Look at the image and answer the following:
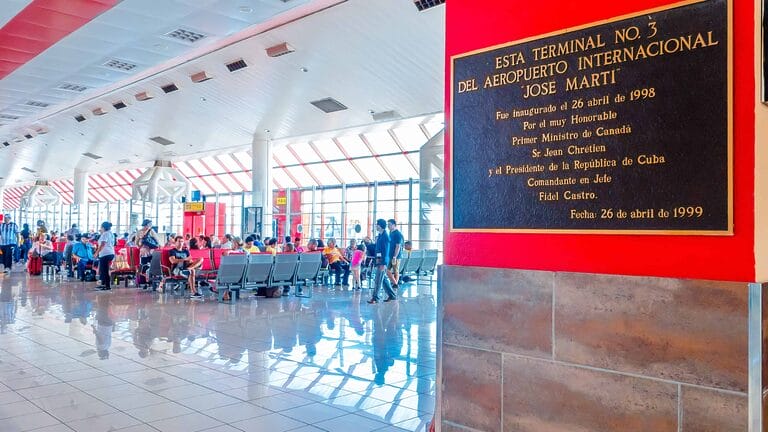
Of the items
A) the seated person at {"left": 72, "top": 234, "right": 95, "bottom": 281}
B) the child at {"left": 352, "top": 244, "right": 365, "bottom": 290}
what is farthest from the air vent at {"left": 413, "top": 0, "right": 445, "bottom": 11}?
the seated person at {"left": 72, "top": 234, "right": 95, "bottom": 281}

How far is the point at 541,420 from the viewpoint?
8.80 feet

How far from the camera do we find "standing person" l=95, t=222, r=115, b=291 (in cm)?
1397

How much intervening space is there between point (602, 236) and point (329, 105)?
604 inches

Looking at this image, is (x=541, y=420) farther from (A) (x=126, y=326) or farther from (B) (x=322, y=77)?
(B) (x=322, y=77)

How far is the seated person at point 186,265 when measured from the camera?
12.6 meters

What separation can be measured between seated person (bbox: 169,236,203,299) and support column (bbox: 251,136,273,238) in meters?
8.67

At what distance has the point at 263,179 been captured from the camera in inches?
875

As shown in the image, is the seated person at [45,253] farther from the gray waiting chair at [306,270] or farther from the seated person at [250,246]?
the gray waiting chair at [306,270]

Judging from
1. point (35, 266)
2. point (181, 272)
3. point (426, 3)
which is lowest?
point (35, 266)

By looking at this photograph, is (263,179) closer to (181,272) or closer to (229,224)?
(229,224)

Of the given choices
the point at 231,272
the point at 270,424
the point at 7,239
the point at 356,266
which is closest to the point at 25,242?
the point at 7,239

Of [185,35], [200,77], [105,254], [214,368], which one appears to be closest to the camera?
[214,368]

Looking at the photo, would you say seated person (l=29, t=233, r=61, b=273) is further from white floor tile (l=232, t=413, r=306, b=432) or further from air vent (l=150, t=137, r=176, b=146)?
white floor tile (l=232, t=413, r=306, b=432)

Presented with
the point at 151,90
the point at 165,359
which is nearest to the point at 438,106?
the point at 151,90
